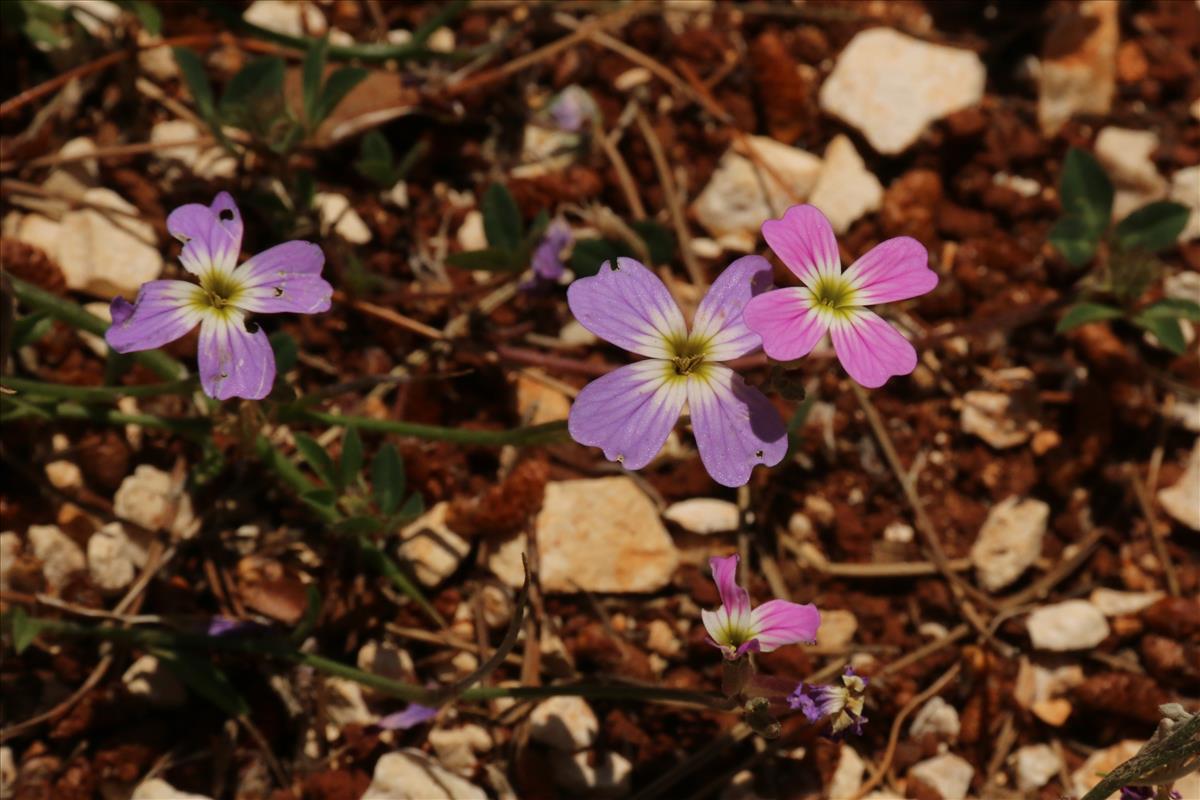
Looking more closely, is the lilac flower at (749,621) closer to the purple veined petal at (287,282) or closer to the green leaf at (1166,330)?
the purple veined petal at (287,282)

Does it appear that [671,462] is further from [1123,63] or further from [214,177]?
[1123,63]

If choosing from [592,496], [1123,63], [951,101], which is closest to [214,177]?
[592,496]

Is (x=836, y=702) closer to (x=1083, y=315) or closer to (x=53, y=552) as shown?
(x=1083, y=315)

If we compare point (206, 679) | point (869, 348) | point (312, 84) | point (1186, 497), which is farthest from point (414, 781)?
point (1186, 497)

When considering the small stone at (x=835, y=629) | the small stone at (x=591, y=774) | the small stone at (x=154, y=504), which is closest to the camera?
the small stone at (x=591, y=774)

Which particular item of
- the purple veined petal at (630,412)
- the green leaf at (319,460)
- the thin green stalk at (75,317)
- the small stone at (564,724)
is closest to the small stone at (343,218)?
the thin green stalk at (75,317)

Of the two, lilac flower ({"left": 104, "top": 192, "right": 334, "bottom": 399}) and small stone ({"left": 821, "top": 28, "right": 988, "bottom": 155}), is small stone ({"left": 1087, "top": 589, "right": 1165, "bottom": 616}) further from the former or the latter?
lilac flower ({"left": 104, "top": 192, "right": 334, "bottom": 399})
